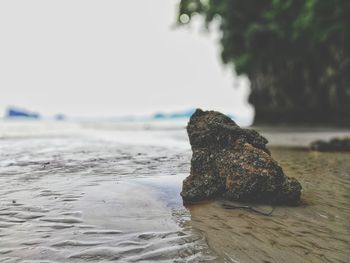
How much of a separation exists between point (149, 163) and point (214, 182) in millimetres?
2790

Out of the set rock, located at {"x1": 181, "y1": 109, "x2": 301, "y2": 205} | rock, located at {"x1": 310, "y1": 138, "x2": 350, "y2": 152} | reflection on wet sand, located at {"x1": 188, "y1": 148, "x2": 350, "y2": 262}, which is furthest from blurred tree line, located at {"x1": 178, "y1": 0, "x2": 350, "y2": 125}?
reflection on wet sand, located at {"x1": 188, "y1": 148, "x2": 350, "y2": 262}

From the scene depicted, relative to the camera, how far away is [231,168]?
4391mm

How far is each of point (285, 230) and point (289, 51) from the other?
72.8 feet

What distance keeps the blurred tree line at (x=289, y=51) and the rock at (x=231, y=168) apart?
41.5 feet

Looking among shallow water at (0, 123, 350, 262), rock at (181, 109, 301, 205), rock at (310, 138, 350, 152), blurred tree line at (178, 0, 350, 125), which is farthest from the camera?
blurred tree line at (178, 0, 350, 125)

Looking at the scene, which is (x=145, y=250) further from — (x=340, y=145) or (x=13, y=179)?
(x=340, y=145)

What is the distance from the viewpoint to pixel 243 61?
25.7 metres

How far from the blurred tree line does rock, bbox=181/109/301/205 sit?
499 inches

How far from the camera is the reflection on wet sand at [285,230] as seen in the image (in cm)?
284

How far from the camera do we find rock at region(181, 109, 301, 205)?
13.7 ft

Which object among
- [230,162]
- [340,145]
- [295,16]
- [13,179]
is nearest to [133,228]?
[230,162]

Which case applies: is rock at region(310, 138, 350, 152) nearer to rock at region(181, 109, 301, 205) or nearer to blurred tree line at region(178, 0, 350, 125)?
rock at region(181, 109, 301, 205)

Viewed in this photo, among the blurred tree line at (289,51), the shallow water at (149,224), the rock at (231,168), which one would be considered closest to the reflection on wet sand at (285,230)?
the shallow water at (149,224)

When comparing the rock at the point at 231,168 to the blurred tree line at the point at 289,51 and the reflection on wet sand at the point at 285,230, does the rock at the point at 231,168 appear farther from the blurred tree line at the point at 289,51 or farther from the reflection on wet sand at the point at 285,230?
the blurred tree line at the point at 289,51
